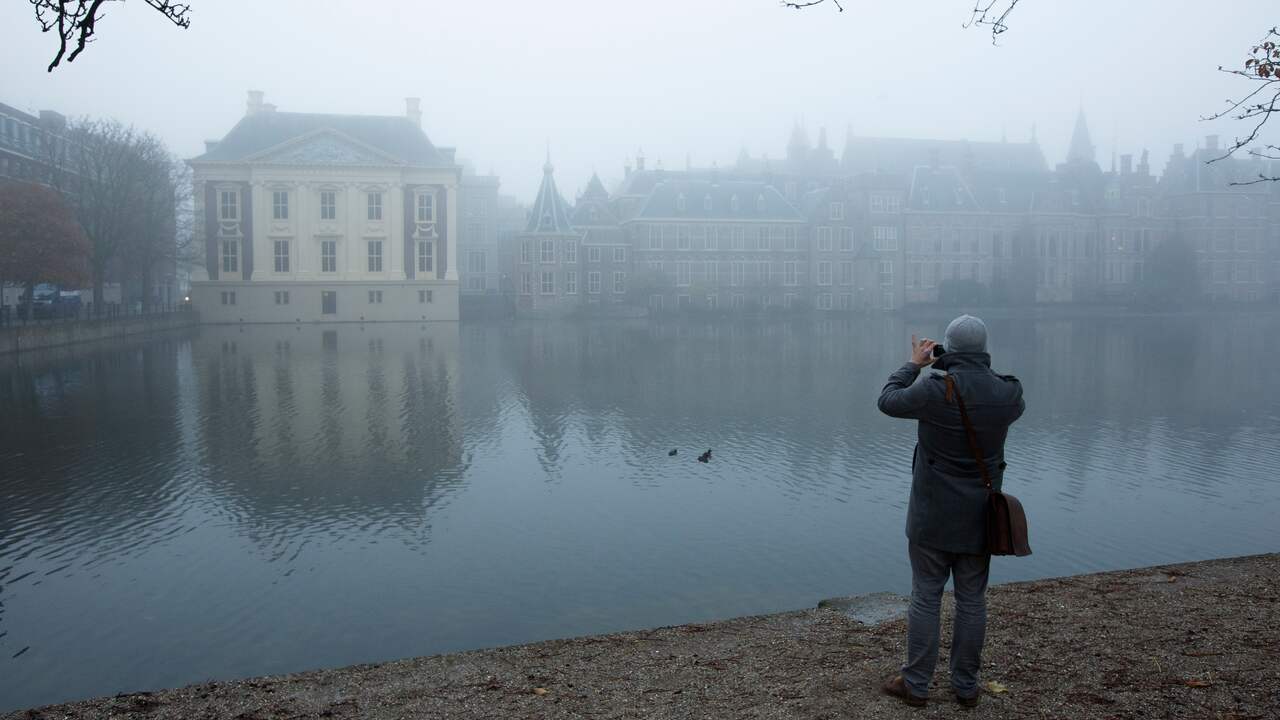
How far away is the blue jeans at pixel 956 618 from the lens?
5.46m

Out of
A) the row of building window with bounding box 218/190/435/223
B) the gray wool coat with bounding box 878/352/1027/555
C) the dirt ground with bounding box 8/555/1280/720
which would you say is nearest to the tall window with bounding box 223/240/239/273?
the row of building window with bounding box 218/190/435/223

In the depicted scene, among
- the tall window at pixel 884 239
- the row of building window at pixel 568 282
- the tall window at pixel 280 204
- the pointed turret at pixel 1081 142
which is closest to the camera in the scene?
the tall window at pixel 280 204

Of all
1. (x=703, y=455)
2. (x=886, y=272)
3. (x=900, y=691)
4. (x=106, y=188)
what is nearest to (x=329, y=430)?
(x=703, y=455)

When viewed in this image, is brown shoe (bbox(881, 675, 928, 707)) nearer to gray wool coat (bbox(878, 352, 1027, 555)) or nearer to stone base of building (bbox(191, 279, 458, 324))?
gray wool coat (bbox(878, 352, 1027, 555))

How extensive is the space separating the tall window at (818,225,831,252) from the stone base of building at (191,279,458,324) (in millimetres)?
30741

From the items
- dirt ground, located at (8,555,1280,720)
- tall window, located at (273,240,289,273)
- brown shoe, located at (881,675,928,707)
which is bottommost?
dirt ground, located at (8,555,1280,720)

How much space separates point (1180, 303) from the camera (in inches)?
3196

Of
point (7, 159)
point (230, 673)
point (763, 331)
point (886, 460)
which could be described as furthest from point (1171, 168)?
point (230, 673)

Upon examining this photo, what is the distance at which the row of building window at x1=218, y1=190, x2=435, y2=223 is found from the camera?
6544 centimetres

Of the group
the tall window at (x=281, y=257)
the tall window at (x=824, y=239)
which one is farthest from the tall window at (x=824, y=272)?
the tall window at (x=281, y=257)

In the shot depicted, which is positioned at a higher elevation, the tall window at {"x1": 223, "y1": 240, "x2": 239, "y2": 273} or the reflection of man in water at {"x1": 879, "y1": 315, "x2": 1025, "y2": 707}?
the tall window at {"x1": 223, "y1": 240, "x2": 239, "y2": 273}

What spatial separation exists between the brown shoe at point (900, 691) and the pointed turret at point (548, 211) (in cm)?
7008

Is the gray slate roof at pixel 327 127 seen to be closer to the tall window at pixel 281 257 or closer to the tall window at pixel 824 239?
the tall window at pixel 281 257

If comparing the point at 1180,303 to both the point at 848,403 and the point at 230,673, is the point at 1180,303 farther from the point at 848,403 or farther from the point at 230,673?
the point at 230,673
